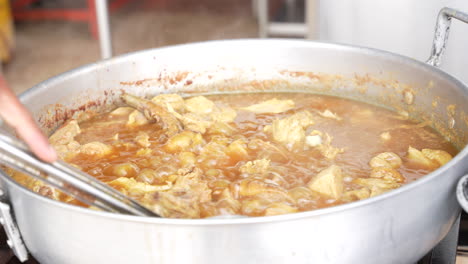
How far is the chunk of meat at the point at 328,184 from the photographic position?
3.81 ft

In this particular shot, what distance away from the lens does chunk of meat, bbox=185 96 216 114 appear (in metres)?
1.66

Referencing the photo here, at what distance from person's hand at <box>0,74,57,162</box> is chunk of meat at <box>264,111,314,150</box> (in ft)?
2.52

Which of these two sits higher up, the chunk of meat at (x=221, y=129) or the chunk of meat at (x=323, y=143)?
the chunk of meat at (x=221, y=129)

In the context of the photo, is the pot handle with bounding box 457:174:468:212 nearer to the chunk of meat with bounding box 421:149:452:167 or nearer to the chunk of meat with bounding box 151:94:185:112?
the chunk of meat with bounding box 421:149:452:167

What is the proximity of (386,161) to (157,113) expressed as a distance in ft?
2.25

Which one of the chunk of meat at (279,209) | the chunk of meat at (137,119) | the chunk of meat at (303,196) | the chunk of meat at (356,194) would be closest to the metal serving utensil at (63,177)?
the chunk of meat at (279,209)

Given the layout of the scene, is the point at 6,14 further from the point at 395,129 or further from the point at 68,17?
the point at 395,129

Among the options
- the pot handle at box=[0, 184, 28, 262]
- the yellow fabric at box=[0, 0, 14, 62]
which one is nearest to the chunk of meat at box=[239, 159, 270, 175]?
the pot handle at box=[0, 184, 28, 262]

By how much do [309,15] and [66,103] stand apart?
85.8 inches

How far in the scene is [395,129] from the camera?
1539mm

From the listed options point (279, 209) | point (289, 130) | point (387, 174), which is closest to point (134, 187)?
point (279, 209)

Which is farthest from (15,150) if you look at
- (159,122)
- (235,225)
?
(159,122)

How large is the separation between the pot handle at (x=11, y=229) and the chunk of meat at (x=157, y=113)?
58cm

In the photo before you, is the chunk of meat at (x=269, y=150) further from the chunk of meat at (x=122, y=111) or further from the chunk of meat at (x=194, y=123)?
the chunk of meat at (x=122, y=111)
